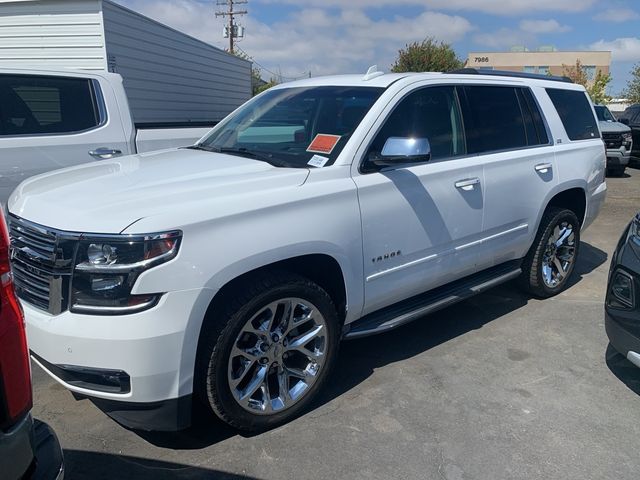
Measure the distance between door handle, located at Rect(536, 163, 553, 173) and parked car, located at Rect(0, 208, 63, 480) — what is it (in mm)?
4003

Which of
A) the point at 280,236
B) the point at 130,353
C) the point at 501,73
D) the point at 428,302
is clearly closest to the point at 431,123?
the point at 428,302

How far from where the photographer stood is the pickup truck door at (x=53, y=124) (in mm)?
4492

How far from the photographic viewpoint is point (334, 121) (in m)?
3.58

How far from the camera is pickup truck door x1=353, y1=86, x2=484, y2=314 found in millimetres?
3301

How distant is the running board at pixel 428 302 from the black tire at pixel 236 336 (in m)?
0.48

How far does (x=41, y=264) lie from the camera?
2562 millimetres

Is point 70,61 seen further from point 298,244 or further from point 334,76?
point 298,244

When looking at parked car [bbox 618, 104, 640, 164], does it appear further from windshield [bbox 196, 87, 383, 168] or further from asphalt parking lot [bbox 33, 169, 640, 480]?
windshield [bbox 196, 87, 383, 168]

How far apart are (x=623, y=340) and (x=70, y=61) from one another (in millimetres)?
9298

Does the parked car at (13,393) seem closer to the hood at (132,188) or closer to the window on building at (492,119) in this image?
the hood at (132,188)

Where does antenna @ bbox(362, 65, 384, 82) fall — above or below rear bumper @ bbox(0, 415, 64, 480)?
above

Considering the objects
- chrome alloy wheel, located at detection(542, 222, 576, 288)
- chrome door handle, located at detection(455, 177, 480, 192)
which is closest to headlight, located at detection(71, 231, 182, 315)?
chrome door handle, located at detection(455, 177, 480, 192)

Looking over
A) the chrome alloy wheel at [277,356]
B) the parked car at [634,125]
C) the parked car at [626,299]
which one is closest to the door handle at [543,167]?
the parked car at [626,299]

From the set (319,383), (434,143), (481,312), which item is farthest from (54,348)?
(481,312)
